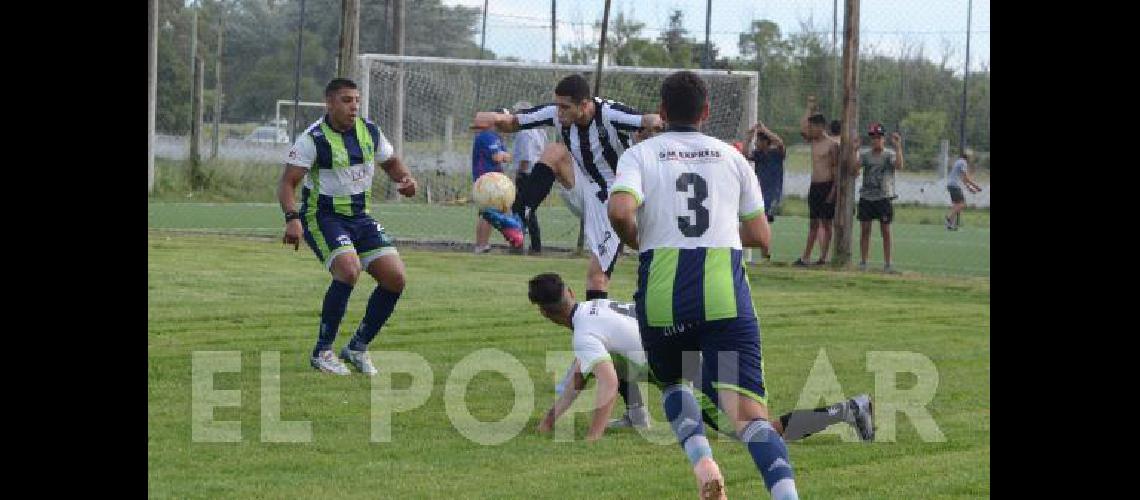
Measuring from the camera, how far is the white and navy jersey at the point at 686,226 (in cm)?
701

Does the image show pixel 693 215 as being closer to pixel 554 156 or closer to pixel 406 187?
pixel 406 187

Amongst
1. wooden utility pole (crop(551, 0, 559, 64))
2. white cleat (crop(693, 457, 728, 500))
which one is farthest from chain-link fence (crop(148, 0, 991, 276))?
white cleat (crop(693, 457, 728, 500))

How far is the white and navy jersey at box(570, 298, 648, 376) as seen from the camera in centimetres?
902

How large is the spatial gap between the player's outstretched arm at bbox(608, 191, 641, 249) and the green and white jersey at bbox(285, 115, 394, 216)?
17.1 ft

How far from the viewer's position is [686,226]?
7.06 meters

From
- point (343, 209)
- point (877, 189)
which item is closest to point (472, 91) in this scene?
point (877, 189)

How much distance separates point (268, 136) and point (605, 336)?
117 feet

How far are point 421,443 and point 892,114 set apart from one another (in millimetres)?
25541

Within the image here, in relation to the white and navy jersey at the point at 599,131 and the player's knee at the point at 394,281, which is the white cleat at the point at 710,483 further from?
the player's knee at the point at 394,281
